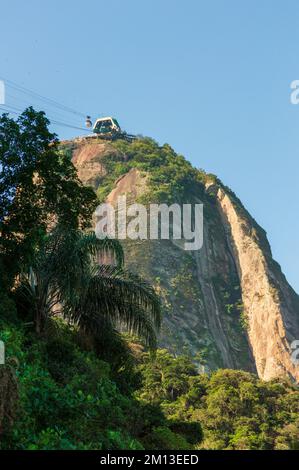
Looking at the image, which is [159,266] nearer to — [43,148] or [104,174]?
[104,174]

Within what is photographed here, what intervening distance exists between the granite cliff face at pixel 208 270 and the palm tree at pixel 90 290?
159 ft

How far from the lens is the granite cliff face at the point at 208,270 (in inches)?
2933

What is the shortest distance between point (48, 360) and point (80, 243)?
3.53 metres

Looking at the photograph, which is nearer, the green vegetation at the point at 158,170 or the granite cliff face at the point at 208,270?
the granite cliff face at the point at 208,270

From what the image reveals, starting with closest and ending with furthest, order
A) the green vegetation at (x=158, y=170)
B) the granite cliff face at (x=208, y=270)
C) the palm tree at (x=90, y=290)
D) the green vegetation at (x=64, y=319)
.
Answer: the green vegetation at (x=64, y=319) < the palm tree at (x=90, y=290) < the granite cliff face at (x=208, y=270) < the green vegetation at (x=158, y=170)

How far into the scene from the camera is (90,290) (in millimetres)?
18000

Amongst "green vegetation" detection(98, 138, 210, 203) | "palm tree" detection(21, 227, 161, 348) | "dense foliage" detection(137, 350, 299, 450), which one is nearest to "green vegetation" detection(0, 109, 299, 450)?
"palm tree" detection(21, 227, 161, 348)

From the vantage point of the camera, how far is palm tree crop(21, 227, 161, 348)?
16.8 meters

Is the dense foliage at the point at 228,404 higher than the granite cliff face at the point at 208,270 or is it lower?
lower

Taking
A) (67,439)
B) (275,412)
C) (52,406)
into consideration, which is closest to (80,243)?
(52,406)

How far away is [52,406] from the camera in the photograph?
11344 millimetres

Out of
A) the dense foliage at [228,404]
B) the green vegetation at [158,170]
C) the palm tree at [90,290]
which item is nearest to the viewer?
the palm tree at [90,290]

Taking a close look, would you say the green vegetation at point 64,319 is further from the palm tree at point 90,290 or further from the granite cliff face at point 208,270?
the granite cliff face at point 208,270

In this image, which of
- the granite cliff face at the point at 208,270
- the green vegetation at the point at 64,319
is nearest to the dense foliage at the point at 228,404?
the green vegetation at the point at 64,319
